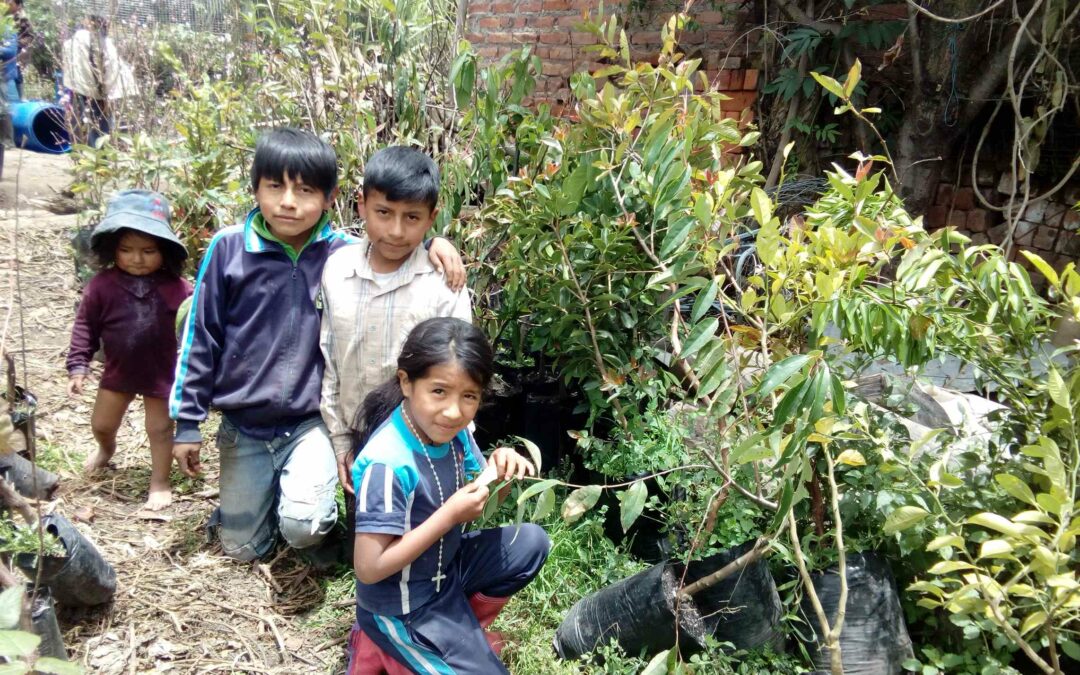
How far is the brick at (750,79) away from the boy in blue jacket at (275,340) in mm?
3275

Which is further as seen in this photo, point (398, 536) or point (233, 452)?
point (233, 452)

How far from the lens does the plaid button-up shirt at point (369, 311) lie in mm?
2477

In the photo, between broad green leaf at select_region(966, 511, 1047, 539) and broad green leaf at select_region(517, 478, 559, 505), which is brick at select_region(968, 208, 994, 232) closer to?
broad green leaf at select_region(966, 511, 1047, 539)

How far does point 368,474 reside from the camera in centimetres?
193

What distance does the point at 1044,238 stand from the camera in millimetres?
4590

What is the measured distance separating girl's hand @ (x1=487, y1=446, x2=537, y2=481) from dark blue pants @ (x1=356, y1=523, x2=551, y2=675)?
35cm

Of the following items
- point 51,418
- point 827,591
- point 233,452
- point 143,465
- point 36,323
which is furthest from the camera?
point 36,323

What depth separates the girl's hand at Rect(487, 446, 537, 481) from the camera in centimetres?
193

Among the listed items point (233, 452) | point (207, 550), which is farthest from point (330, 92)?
point (207, 550)

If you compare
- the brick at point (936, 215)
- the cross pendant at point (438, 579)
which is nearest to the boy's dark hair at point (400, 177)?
the cross pendant at point (438, 579)

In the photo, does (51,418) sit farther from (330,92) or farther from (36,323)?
(330,92)

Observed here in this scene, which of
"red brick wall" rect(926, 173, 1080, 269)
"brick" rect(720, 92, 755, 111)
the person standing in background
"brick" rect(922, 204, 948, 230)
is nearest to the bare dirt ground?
the person standing in background

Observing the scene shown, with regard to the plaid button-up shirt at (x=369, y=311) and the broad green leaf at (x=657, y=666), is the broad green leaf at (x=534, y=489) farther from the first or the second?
the plaid button-up shirt at (x=369, y=311)

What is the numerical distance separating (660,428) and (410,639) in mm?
1039
